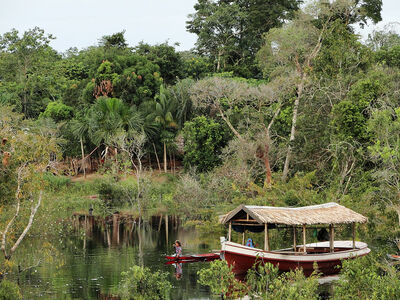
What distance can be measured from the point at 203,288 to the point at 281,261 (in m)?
2.69

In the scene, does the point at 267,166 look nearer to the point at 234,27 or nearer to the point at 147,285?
the point at 147,285

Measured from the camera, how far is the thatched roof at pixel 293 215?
19609 millimetres

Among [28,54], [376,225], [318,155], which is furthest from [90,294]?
[28,54]

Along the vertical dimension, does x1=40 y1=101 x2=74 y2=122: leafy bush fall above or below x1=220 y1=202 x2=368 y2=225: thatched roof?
above

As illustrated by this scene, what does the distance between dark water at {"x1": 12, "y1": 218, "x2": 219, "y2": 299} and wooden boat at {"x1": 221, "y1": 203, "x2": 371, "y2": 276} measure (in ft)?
5.17

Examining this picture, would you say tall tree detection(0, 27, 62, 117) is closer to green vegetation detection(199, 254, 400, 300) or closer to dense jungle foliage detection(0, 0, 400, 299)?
dense jungle foliage detection(0, 0, 400, 299)

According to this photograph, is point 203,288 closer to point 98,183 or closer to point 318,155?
point 318,155

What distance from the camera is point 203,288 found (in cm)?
1912

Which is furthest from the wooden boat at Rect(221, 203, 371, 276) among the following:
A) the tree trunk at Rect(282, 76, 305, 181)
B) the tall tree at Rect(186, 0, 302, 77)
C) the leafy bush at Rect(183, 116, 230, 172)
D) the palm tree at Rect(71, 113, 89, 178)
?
the tall tree at Rect(186, 0, 302, 77)

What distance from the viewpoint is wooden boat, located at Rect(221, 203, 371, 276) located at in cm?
1939

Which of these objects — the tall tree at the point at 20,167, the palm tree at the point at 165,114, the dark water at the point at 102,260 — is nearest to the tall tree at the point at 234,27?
the palm tree at the point at 165,114

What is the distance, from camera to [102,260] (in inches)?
923

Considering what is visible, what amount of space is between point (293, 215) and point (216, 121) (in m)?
23.4

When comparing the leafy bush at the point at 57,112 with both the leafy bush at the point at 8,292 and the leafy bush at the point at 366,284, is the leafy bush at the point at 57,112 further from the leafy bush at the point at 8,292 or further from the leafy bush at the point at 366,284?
the leafy bush at the point at 366,284
